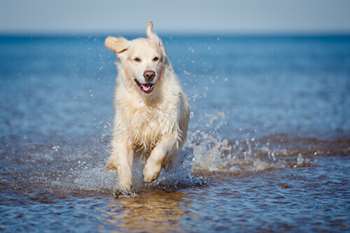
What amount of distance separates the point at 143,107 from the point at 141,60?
64 centimetres

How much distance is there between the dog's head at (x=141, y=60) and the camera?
757 cm

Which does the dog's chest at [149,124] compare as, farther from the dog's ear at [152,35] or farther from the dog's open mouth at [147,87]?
the dog's ear at [152,35]

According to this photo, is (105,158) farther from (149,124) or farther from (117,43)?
(117,43)

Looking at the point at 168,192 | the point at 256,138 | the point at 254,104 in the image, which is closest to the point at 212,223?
the point at 168,192

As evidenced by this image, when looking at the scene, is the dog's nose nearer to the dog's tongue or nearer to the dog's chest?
the dog's tongue

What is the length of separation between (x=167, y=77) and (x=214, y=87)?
18.6m

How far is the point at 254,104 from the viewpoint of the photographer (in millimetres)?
19625

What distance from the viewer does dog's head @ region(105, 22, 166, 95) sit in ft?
24.8

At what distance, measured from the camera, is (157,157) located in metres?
7.61

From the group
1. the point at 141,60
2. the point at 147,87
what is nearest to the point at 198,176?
the point at 147,87

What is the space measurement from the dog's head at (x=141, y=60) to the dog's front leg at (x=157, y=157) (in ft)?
2.10

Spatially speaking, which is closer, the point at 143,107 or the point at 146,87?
the point at 146,87

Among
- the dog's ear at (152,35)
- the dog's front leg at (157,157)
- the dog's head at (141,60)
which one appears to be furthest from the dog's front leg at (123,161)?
the dog's ear at (152,35)

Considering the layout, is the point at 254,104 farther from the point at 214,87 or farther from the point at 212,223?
the point at 212,223
